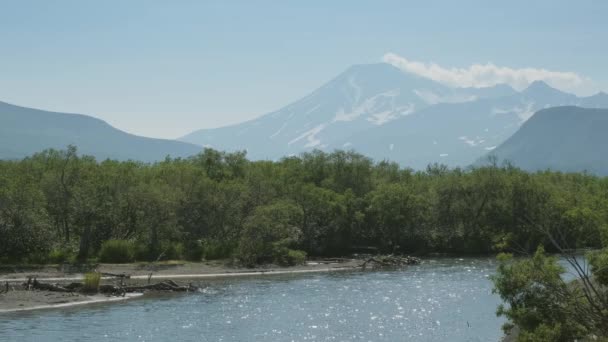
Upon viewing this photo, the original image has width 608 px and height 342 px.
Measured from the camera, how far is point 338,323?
49.7 m

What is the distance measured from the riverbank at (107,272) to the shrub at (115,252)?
2454 millimetres

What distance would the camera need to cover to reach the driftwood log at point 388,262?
88656mm

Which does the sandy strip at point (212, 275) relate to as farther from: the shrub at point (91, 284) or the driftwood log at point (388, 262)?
the shrub at point (91, 284)

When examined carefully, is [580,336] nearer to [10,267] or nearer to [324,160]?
[10,267]

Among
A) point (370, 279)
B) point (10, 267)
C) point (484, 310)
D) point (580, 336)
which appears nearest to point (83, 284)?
point (10, 267)

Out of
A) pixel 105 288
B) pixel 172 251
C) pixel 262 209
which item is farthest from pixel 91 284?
pixel 262 209

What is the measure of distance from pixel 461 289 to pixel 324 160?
53.7 m

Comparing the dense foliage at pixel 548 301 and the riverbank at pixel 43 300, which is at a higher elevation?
the dense foliage at pixel 548 301

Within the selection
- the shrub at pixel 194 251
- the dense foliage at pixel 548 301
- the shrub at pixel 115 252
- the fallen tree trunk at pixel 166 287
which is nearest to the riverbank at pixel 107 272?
the fallen tree trunk at pixel 166 287

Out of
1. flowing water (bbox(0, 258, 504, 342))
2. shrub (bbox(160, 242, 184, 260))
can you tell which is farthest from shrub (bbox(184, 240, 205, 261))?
flowing water (bbox(0, 258, 504, 342))

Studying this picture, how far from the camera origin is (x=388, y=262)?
294 ft

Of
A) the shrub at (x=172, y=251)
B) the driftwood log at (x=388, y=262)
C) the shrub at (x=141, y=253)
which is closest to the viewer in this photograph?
the shrub at (x=141, y=253)

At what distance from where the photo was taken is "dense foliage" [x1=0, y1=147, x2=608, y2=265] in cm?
8056

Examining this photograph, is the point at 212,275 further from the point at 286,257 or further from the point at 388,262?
the point at 388,262
